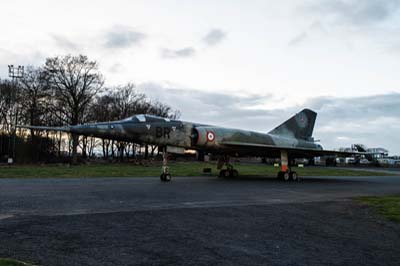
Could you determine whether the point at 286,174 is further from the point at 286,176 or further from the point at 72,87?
the point at 72,87

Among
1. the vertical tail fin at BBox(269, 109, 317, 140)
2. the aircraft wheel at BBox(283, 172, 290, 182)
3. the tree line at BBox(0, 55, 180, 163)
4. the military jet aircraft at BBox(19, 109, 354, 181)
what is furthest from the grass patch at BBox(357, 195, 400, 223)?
the tree line at BBox(0, 55, 180, 163)

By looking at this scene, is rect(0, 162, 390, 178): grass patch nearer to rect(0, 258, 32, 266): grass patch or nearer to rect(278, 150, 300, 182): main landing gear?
rect(278, 150, 300, 182): main landing gear

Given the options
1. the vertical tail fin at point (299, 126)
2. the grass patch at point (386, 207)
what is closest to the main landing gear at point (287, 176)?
the vertical tail fin at point (299, 126)

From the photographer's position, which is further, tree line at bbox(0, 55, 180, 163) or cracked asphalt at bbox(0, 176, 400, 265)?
tree line at bbox(0, 55, 180, 163)

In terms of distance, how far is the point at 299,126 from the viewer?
26312mm

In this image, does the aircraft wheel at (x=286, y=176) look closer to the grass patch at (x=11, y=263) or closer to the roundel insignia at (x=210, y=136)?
the roundel insignia at (x=210, y=136)

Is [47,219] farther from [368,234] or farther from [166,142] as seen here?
[166,142]

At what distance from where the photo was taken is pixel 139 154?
247 feet

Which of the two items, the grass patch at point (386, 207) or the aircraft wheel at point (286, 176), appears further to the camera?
the aircraft wheel at point (286, 176)

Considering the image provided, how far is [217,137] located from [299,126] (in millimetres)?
7988

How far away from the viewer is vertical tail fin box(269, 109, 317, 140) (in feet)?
84.9

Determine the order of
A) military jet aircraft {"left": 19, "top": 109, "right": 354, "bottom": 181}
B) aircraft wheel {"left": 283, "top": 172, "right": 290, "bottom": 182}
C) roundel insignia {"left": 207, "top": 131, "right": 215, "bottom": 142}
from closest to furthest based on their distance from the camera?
military jet aircraft {"left": 19, "top": 109, "right": 354, "bottom": 181}, roundel insignia {"left": 207, "top": 131, "right": 215, "bottom": 142}, aircraft wheel {"left": 283, "top": 172, "right": 290, "bottom": 182}

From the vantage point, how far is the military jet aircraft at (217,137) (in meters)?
17.4

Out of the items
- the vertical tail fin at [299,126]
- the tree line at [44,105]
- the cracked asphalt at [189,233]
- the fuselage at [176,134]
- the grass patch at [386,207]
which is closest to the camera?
the cracked asphalt at [189,233]
